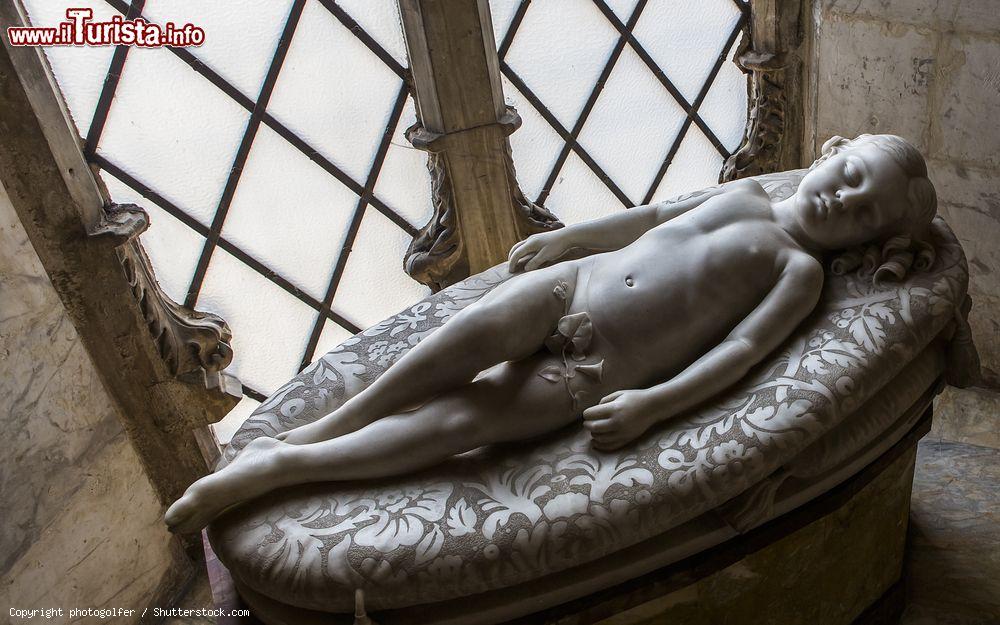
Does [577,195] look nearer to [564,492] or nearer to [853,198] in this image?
[853,198]

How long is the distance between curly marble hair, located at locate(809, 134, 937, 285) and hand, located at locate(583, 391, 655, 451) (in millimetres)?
639

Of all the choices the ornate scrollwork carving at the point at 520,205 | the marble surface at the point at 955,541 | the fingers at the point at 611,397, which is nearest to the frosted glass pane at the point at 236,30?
the ornate scrollwork carving at the point at 520,205

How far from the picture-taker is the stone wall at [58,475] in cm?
285

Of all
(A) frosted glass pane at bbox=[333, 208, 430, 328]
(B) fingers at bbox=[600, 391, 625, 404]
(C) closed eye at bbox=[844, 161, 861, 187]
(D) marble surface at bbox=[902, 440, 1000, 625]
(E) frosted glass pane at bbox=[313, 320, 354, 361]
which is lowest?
(D) marble surface at bbox=[902, 440, 1000, 625]

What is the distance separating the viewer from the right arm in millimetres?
2561

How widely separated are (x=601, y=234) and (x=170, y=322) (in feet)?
4.90

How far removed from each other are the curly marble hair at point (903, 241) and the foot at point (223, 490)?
4.56 feet

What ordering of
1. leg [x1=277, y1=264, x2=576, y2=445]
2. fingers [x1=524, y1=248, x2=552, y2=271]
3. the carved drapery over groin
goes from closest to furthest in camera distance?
leg [x1=277, y1=264, x2=576, y2=445], fingers [x1=524, y1=248, x2=552, y2=271], the carved drapery over groin

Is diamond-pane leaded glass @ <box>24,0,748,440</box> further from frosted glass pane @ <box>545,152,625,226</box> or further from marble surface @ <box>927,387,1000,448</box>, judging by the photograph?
marble surface @ <box>927,387,1000,448</box>

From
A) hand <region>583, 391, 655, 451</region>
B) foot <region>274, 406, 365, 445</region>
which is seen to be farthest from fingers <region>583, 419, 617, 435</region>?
foot <region>274, 406, 365, 445</region>

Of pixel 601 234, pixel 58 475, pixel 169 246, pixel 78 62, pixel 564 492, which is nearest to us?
pixel 564 492

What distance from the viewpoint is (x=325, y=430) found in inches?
88.1

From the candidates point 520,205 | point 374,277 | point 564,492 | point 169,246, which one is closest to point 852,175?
point 564,492

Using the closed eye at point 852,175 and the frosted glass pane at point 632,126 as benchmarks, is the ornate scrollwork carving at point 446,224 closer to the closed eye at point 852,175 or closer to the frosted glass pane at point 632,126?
the frosted glass pane at point 632,126
